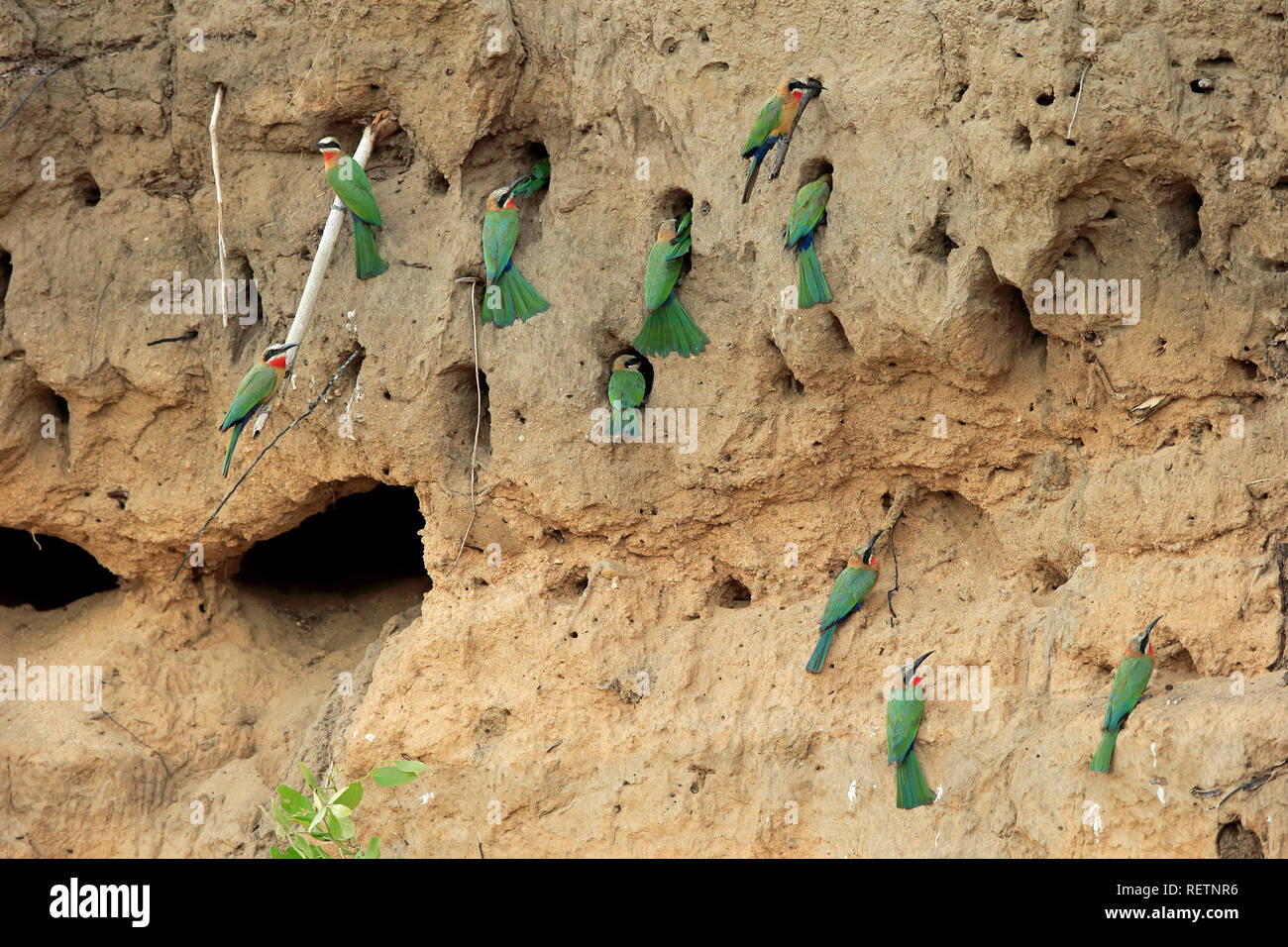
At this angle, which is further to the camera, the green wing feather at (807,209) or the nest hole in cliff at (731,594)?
the nest hole in cliff at (731,594)

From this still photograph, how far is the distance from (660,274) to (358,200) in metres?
1.17

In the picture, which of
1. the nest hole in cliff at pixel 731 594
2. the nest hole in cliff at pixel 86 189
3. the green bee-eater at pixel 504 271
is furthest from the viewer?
the nest hole in cliff at pixel 86 189

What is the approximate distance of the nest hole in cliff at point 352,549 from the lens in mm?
6641

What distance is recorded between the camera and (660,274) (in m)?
4.99

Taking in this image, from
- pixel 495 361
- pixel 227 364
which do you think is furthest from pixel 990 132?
pixel 227 364

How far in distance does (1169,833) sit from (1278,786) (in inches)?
13.5

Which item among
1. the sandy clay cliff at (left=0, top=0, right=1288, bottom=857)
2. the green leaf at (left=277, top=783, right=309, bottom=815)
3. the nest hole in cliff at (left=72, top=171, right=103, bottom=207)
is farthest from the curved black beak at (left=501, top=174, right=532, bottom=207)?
the green leaf at (left=277, top=783, right=309, bottom=815)

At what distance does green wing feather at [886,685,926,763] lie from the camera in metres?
4.66

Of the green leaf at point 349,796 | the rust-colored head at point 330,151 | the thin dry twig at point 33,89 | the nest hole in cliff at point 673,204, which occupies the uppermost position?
the thin dry twig at point 33,89

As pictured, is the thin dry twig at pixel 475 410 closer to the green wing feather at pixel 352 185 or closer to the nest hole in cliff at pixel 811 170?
the green wing feather at pixel 352 185

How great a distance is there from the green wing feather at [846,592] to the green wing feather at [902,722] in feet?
1.17

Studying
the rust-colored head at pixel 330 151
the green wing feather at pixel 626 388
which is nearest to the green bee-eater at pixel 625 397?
the green wing feather at pixel 626 388

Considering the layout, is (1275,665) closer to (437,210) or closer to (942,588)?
(942,588)

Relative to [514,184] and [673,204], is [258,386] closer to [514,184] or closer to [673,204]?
[514,184]
